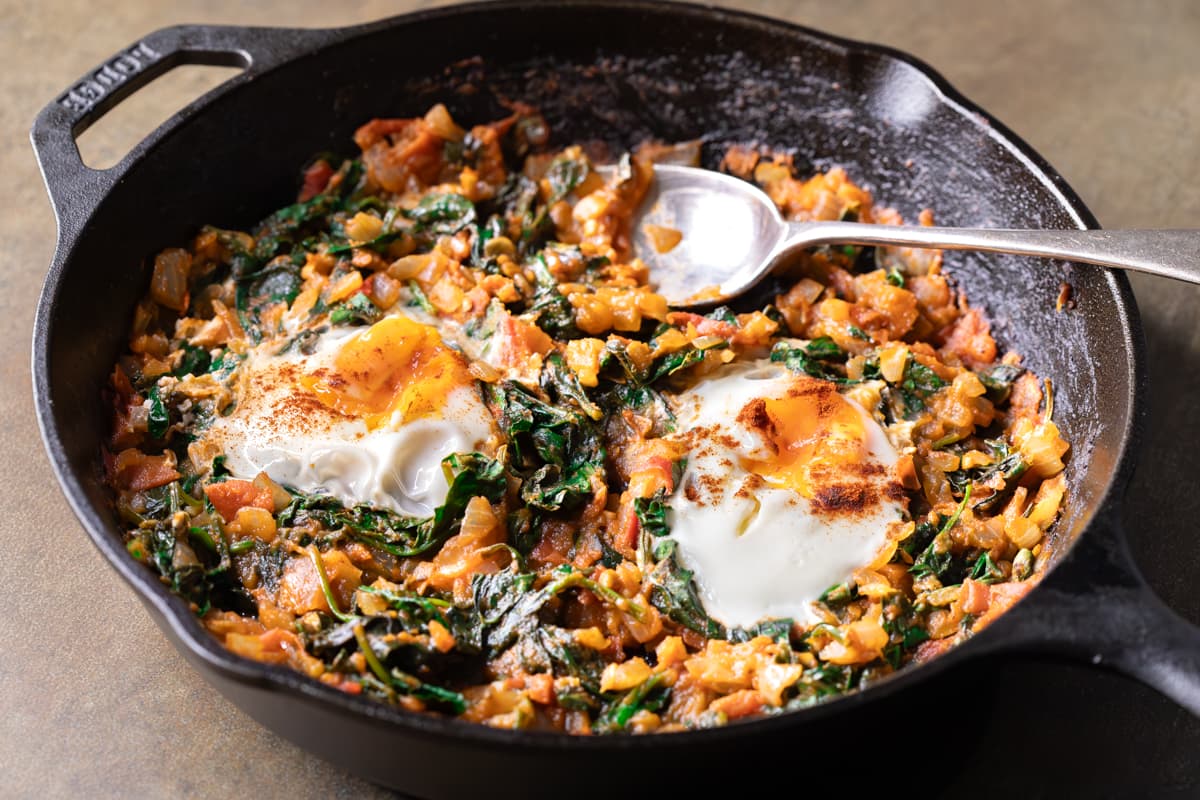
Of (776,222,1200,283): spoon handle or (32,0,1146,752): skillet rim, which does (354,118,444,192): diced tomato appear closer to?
(32,0,1146,752): skillet rim

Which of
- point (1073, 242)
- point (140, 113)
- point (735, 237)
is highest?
point (1073, 242)

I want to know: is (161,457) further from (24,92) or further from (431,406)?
(24,92)

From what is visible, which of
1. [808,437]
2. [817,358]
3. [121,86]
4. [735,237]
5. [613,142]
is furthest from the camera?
[613,142]

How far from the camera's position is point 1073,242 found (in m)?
4.39

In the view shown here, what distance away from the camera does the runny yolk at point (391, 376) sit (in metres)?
4.48

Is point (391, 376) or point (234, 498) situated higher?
point (391, 376)

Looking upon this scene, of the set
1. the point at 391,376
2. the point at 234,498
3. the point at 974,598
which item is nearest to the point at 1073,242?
the point at 974,598

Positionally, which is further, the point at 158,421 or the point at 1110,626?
the point at 158,421

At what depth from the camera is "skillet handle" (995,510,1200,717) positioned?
3.16 m

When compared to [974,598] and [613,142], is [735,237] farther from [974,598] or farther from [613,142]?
[974,598]

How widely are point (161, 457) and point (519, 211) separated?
202 cm

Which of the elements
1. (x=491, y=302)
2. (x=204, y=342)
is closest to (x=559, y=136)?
(x=491, y=302)

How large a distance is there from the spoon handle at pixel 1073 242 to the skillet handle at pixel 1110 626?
129 cm

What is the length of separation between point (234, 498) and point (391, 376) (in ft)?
2.44
